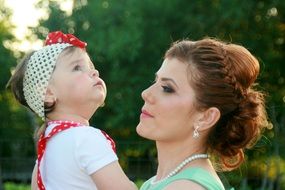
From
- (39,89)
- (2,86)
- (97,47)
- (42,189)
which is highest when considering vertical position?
(39,89)

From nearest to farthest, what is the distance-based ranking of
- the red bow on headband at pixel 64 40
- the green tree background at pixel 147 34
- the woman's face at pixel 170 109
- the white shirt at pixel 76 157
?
the woman's face at pixel 170 109 < the white shirt at pixel 76 157 < the red bow on headband at pixel 64 40 < the green tree background at pixel 147 34

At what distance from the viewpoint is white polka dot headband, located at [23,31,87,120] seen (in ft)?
9.57

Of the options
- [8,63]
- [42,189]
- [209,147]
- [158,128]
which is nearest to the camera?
[158,128]

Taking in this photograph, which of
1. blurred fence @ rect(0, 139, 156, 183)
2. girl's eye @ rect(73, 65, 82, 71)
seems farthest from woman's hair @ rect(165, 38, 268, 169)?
blurred fence @ rect(0, 139, 156, 183)

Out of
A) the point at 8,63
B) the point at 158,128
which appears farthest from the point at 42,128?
the point at 8,63

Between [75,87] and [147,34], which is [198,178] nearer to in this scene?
[75,87]

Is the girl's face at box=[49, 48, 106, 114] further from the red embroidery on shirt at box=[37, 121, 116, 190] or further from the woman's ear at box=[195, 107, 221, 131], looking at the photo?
the woman's ear at box=[195, 107, 221, 131]

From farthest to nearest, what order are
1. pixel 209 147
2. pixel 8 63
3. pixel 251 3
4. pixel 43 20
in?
pixel 8 63 < pixel 43 20 < pixel 251 3 < pixel 209 147

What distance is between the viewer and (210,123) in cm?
243

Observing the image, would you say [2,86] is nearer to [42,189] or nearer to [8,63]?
[8,63]

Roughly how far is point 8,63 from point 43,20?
6.10 ft

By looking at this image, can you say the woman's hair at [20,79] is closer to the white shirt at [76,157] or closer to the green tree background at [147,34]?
the white shirt at [76,157]

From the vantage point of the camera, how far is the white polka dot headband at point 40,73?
2918mm

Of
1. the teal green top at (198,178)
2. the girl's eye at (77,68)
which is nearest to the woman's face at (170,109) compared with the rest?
the teal green top at (198,178)
